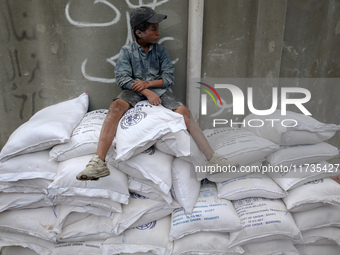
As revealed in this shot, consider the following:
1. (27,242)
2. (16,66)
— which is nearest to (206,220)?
(27,242)

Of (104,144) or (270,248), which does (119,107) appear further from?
(270,248)

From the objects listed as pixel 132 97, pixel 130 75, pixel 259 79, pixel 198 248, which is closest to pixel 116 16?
pixel 130 75

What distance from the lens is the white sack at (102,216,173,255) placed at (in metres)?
1.98

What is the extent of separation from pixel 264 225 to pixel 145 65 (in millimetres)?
1828

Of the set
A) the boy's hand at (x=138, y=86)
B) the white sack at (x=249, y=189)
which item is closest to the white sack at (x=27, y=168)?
the boy's hand at (x=138, y=86)

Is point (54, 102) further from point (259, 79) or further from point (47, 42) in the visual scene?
point (259, 79)

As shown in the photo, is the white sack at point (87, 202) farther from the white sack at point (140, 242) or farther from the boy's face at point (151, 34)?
the boy's face at point (151, 34)

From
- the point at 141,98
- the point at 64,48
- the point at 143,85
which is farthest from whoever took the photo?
the point at 64,48

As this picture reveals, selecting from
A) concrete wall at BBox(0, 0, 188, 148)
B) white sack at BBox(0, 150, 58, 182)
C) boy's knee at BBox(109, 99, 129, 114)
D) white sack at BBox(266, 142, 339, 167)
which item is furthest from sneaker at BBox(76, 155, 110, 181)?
white sack at BBox(266, 142, 339, 167)

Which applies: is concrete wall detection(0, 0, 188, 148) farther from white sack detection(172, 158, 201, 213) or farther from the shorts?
white sack detection(172, 158, 201, 213)

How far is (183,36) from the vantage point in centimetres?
281

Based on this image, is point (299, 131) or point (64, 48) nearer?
point (299, 131)

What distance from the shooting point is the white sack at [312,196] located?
6.59ft

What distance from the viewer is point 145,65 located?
2.60 m
